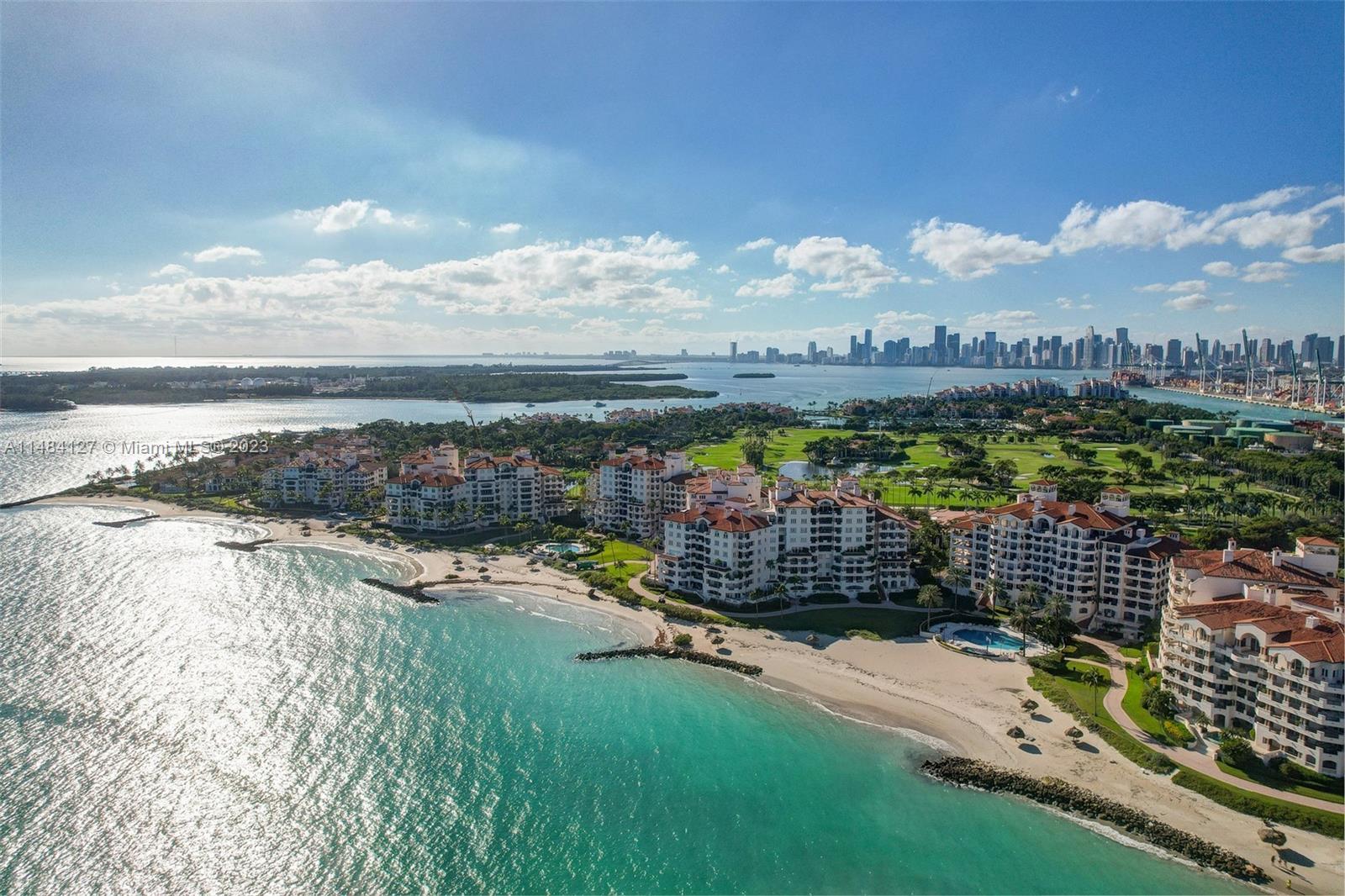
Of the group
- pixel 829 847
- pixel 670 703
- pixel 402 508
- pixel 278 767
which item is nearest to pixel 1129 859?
pixel 829 847

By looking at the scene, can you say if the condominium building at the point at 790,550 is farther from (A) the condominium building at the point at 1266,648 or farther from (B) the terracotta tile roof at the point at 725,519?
(A) the condominium building at the point at 1266,648

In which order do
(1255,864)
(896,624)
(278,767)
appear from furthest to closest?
(896,624) < (278,767) < (1255,864)

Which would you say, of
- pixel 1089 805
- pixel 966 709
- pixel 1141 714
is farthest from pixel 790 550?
pixel 1089 805

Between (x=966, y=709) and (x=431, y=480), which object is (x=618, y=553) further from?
(x=966, y=709)

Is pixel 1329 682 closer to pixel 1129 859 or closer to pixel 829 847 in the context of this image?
pixel 1129 859

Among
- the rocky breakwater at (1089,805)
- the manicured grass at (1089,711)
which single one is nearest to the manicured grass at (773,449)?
the manicured grass at (1089,711)
